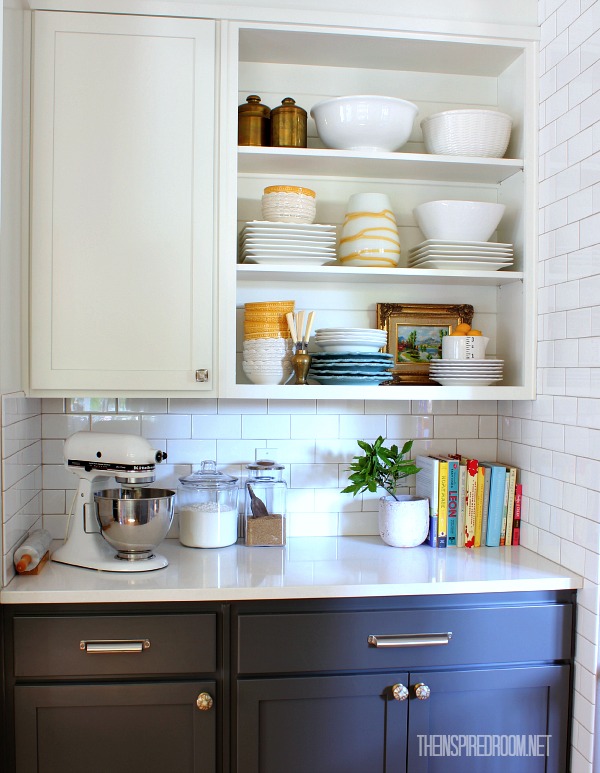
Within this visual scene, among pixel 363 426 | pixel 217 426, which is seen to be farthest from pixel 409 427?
pixel 217 426

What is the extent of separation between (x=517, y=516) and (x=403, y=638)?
63 centimetres

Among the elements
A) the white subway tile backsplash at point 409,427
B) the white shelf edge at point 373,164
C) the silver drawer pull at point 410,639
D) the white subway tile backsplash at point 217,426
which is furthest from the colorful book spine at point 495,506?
the white shelf edge at point 373,164

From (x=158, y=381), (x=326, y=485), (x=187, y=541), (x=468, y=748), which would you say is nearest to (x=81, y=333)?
(x=158, y=381)

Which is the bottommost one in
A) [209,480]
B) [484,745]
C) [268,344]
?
[484,745]

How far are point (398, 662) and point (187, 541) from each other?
2.34ft

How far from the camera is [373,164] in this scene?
2184mm

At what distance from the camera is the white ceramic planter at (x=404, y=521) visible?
7.27ft

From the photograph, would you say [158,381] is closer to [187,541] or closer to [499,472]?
[187,541]

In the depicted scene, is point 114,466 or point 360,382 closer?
point 114,466

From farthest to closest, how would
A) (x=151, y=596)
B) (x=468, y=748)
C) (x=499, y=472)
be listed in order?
(x=499, y=472)
(x=468, y=748)
(x=151, y=596)

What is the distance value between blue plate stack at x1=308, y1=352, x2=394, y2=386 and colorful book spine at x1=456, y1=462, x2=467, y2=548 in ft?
1.36

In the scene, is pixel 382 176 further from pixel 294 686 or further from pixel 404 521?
pixel 294 686

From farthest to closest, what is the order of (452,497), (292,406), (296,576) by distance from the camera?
(292,406) < (452,497) < (296,576)

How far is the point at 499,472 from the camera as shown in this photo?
226cm
